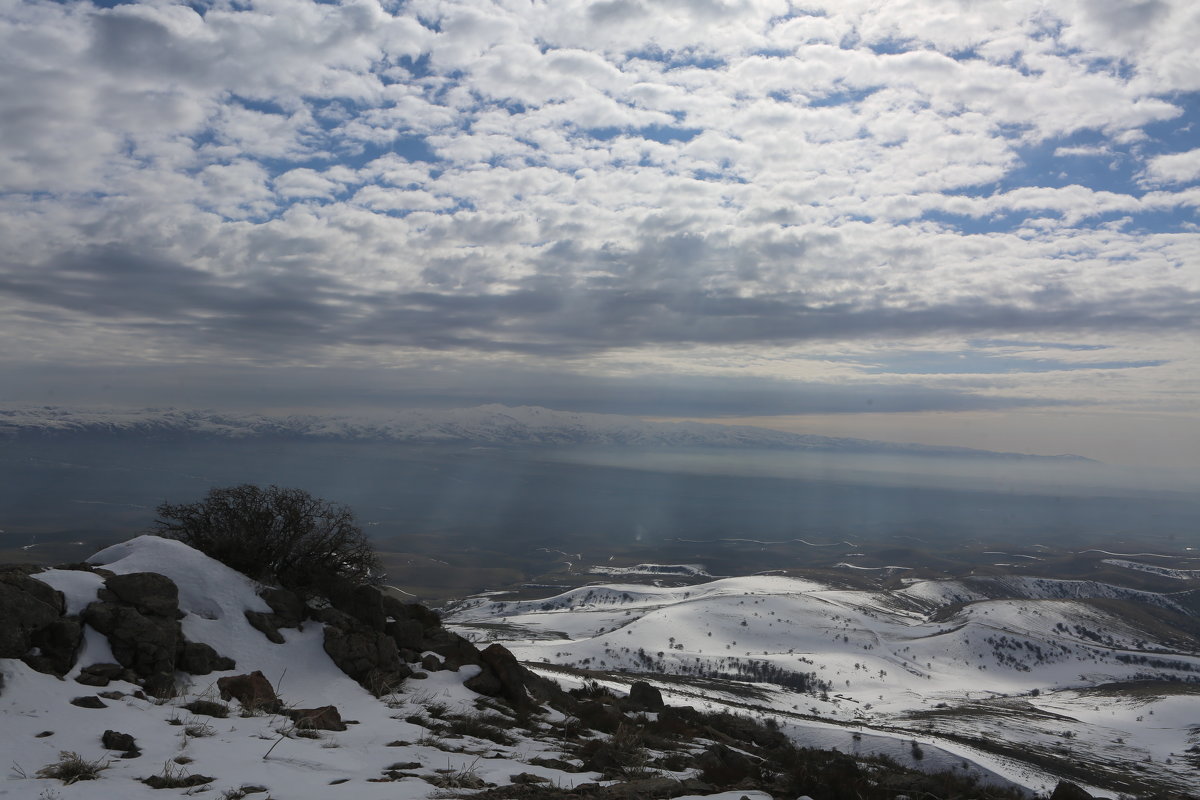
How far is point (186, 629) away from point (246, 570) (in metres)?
3.36

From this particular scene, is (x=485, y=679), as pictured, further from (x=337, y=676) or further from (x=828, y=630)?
(x=828, y=630)

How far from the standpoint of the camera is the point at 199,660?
11766mm

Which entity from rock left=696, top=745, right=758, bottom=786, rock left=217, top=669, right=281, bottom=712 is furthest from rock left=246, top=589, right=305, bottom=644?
rock left=696, top=745, right=758, bottom=786

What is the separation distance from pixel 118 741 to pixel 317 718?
2767 millimetres

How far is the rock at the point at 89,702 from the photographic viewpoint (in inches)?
363

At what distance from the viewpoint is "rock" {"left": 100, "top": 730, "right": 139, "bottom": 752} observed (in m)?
8.03

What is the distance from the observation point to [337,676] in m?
13.2

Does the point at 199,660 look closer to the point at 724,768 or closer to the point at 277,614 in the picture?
the point at 277,614

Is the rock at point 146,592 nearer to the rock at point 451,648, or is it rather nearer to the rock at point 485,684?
the rock at point 451,648

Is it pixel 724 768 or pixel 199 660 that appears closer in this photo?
pixel 724 768

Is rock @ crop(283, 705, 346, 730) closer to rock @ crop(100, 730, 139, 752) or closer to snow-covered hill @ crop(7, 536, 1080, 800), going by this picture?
snow-covered hill @ crop(7, 536, 1080, 800)

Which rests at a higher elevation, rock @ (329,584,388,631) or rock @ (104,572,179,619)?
rock @ (104,572,179,619)

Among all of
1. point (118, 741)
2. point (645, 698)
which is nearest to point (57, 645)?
point (118, 741)

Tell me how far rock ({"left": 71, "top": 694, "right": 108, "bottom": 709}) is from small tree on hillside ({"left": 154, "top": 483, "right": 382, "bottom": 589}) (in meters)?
6.09
